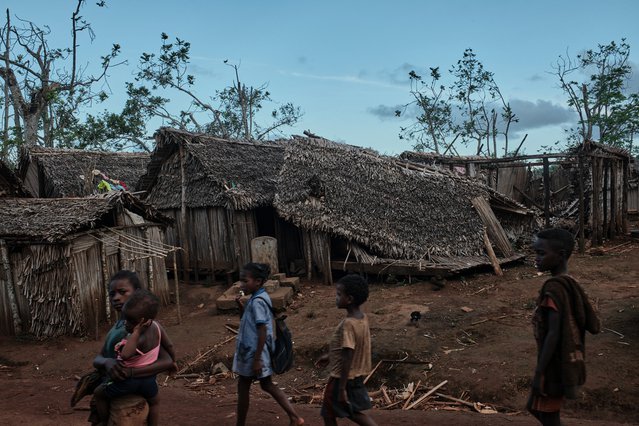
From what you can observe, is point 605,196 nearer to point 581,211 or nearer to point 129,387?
point 581,211

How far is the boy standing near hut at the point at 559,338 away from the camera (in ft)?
Answer: 9.46

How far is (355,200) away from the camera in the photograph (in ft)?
39.2

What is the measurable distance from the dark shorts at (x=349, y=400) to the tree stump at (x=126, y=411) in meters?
1.20

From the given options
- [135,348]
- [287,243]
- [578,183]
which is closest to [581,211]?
[578,183]

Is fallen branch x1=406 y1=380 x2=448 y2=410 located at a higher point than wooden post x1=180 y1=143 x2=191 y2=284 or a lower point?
lower

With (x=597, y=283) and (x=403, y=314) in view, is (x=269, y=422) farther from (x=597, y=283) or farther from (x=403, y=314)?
(x=597, y=283)

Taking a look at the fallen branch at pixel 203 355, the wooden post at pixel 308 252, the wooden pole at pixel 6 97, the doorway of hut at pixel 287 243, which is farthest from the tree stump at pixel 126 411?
the wooden pole at pixel 6 97

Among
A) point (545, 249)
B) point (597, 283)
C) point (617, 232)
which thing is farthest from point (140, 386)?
point (617, 232)

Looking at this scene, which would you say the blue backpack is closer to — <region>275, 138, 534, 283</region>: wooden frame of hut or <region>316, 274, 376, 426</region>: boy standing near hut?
<region>316, 274, 376, 426</region>: boy standing near hut

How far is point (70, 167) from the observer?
16812 millimetres

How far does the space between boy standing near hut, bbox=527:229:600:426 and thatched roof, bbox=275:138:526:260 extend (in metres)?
8.03

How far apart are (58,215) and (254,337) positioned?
235 inches

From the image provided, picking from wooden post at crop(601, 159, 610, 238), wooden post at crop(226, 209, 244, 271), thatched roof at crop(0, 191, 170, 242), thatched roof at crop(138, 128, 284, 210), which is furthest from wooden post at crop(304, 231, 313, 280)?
wooden post at crop(601, 159, 610, 238)

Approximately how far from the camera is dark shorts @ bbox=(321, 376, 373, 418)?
11.1 feet
